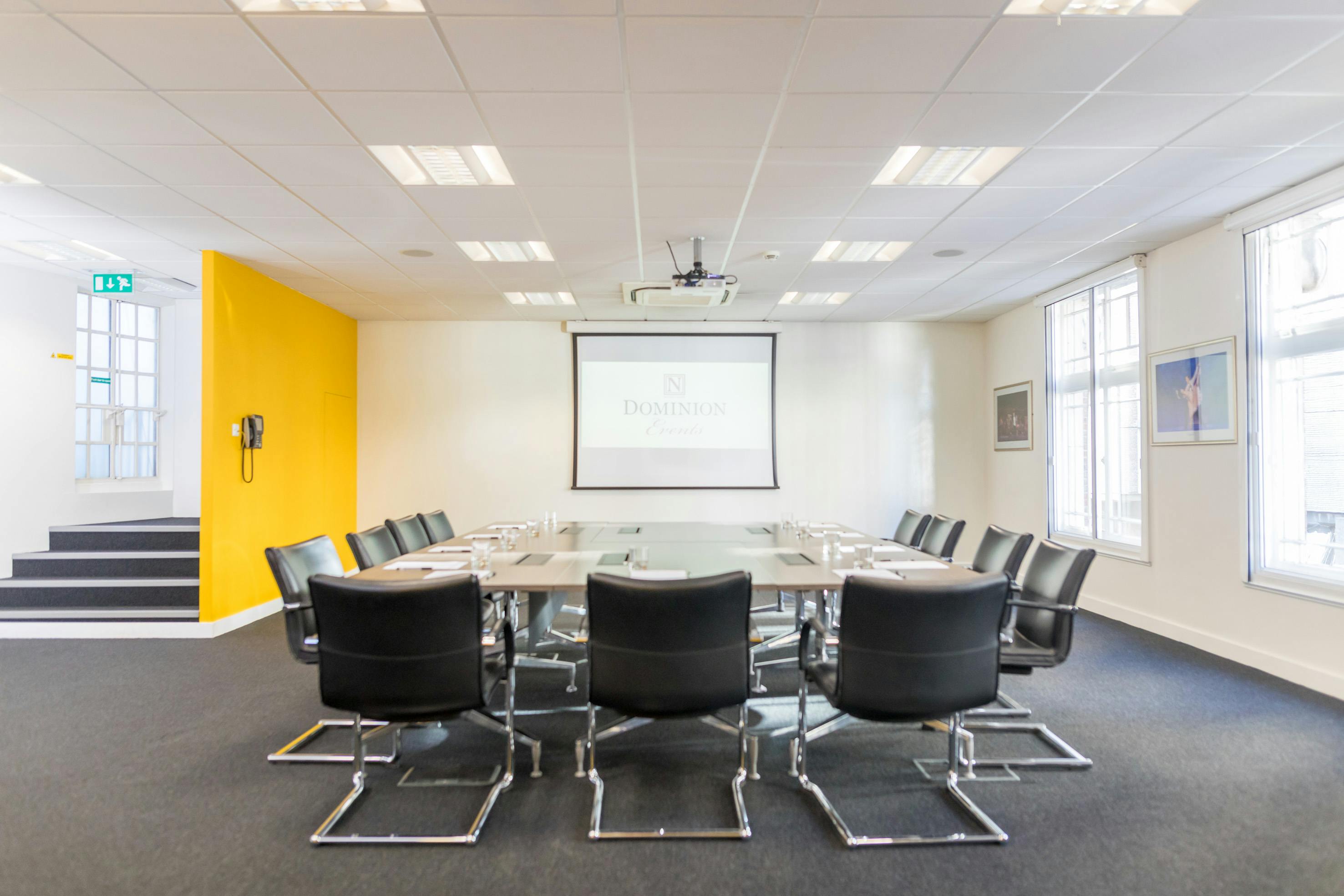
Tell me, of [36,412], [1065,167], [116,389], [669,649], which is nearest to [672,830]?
[669,649]

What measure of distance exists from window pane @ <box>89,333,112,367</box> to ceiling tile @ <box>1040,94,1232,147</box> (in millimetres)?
8425

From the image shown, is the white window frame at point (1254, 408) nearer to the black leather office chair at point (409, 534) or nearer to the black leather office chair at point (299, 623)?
the black leather office chair at point (299, 623)

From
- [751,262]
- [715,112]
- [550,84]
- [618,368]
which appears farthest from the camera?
[618,368]

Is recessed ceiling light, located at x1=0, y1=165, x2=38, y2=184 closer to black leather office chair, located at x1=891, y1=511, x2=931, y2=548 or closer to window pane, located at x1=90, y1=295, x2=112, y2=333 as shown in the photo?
window pane, located at x1=90, y1=295, x2=112, y2=333

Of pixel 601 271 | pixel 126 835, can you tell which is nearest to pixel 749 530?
pixel 601 271

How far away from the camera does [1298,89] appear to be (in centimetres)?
271

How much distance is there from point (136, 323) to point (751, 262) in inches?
264

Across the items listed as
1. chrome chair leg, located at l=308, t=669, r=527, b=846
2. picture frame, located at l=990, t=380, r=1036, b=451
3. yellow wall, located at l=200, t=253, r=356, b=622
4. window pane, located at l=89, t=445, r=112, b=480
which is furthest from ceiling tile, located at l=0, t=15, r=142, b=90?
picture frame, located at l=990, t=380, r=1036, b=451

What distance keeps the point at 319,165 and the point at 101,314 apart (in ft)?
16.4

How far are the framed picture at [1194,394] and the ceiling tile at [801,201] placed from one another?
276 cm

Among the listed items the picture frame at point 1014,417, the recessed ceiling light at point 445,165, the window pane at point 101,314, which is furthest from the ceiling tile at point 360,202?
the picture frame at point 1014,417

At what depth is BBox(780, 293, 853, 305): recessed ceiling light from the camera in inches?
243

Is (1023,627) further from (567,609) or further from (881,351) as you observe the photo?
→ (881,351)

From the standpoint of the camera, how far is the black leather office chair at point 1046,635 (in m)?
2.66
